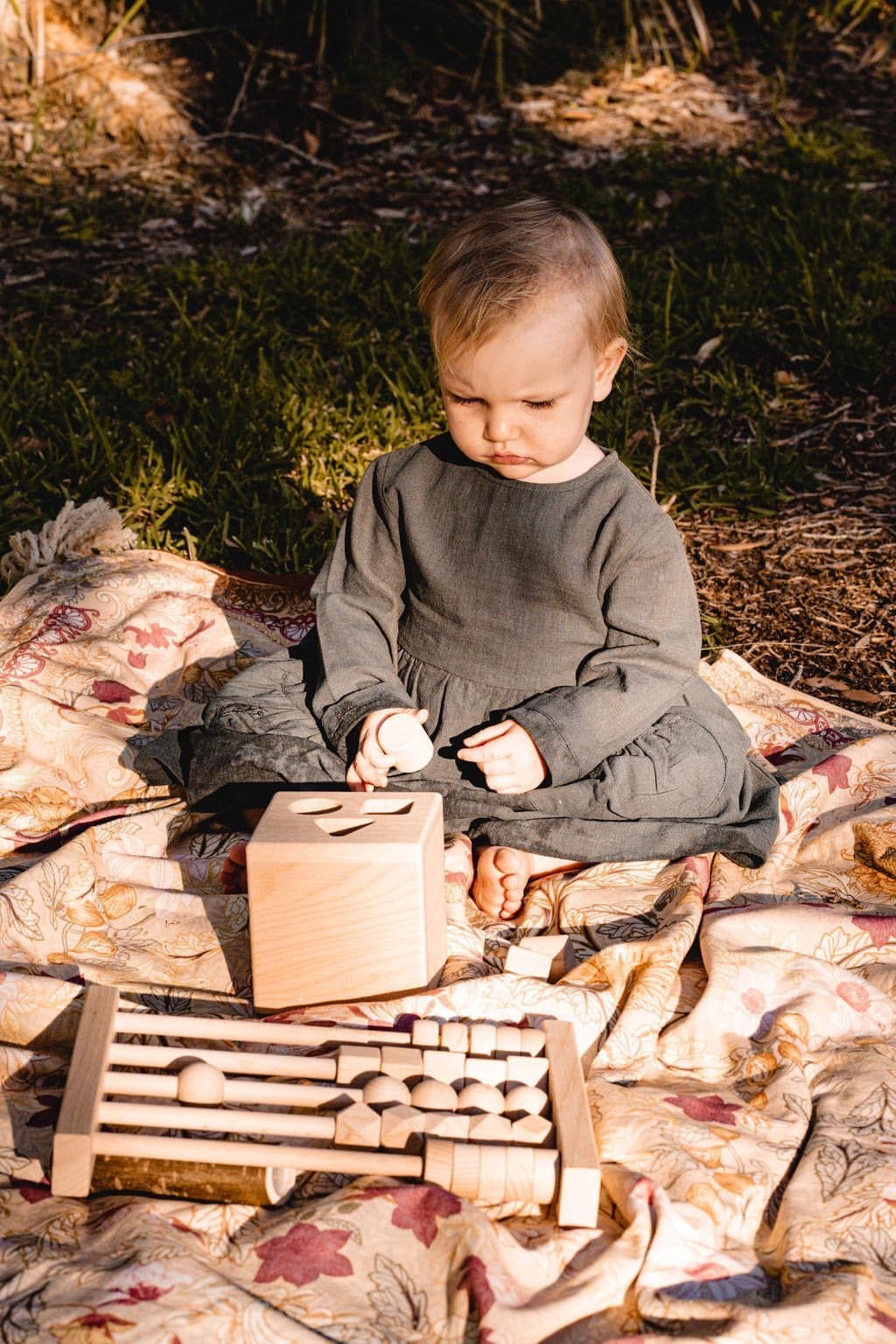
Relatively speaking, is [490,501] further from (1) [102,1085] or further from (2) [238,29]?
(2) [238,29]

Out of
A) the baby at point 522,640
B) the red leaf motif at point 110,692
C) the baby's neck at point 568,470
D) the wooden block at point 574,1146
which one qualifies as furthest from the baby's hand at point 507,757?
the red leaf motif at point 110,692

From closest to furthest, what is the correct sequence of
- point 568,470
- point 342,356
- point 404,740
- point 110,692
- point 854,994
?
point 854,994 → point 404,740 → point 568,470 → point 110,692 → point 342,356

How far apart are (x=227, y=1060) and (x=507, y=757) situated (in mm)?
659

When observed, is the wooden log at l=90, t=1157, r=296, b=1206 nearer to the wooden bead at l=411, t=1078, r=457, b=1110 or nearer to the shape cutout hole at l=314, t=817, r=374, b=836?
the wooden bead at l=411, t=1078, r=457, b=1110

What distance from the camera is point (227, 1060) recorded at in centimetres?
166

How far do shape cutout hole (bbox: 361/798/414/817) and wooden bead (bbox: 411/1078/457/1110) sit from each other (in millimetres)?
388

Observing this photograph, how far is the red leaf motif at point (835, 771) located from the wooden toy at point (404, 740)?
83cm

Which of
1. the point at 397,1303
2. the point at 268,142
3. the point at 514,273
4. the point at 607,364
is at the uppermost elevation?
the point at 514,273

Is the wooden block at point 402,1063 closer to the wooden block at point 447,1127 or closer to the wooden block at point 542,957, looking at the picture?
the wooden block at point 447,1127

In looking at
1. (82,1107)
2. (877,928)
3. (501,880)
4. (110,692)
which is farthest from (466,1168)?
(110,692)

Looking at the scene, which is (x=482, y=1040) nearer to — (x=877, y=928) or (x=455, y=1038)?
(x=455, y=1038)

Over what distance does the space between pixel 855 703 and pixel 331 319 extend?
2.43 metres

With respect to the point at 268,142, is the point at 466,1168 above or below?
below

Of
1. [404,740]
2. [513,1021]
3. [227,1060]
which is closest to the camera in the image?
[227,1060]
